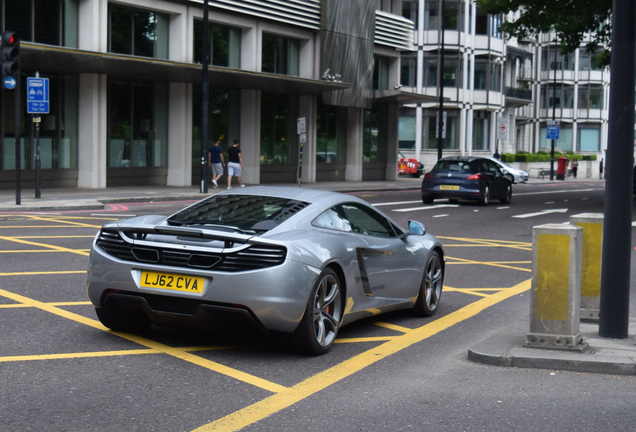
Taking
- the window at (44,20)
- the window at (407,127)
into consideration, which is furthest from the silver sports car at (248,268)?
the window at (407,127)

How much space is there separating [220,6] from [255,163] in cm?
671

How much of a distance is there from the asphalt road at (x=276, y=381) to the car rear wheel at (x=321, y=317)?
11 centimetres

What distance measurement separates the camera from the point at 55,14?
28109 mm

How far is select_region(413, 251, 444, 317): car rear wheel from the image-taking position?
8.69 meters

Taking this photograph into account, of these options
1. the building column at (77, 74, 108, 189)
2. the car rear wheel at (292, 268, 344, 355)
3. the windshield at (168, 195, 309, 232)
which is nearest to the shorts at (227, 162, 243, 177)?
the building column at (77, 74, 108, 189)

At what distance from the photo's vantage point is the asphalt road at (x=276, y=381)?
5.14 m

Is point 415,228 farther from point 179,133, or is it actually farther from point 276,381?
point 179,133

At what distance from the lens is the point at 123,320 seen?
288 inches

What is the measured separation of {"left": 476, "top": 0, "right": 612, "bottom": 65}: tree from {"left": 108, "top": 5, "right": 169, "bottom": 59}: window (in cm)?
1083

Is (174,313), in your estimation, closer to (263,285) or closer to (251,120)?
(263,285)

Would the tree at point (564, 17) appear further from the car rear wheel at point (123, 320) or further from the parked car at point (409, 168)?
the car rear wheel at point (123, 320)

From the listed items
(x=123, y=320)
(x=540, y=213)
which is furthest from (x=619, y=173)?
(x=540, y=213)

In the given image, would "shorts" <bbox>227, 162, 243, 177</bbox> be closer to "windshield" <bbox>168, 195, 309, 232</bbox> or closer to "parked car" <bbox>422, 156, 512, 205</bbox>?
"parked car" <bbox>422, 156, 512, 205</bbox>

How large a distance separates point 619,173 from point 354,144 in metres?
36.6
